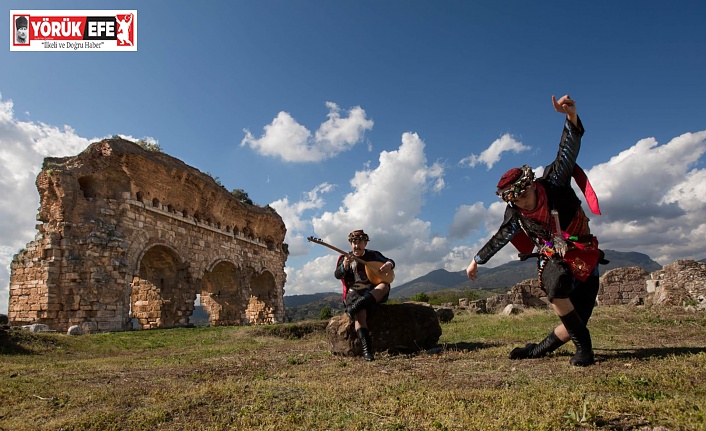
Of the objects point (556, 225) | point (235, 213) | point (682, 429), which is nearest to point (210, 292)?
point (235, 213)

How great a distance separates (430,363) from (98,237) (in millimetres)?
13577

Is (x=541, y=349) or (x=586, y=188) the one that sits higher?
(x=586, y=188)

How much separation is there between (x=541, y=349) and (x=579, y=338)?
26.2 inches

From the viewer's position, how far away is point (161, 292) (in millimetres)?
17969

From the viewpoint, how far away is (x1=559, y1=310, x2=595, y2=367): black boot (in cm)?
390

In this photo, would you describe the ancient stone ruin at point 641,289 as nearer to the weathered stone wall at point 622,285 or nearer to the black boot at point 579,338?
the weathered stone wall at point 622,285

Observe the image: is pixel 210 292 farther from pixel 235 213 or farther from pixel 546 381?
pixel 546 381

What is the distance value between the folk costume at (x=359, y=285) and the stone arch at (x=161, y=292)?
44.8 feet

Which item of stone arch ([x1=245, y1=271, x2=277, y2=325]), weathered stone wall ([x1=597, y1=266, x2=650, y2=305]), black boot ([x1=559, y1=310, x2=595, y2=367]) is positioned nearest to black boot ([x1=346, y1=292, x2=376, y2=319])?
black boot ([x1=559, y1=310, x2=595, y2=367])

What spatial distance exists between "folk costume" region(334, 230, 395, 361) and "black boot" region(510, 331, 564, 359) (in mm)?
1867

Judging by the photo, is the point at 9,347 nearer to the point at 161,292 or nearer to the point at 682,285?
the point at 161,292

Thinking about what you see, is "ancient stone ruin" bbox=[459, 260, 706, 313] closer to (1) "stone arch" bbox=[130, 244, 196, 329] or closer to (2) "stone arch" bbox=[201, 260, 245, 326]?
(2) "stone arch" bbox=[201, 260, 245, 326]

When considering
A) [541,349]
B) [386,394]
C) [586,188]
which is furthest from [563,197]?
[386,394]

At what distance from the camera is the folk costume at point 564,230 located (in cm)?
396
